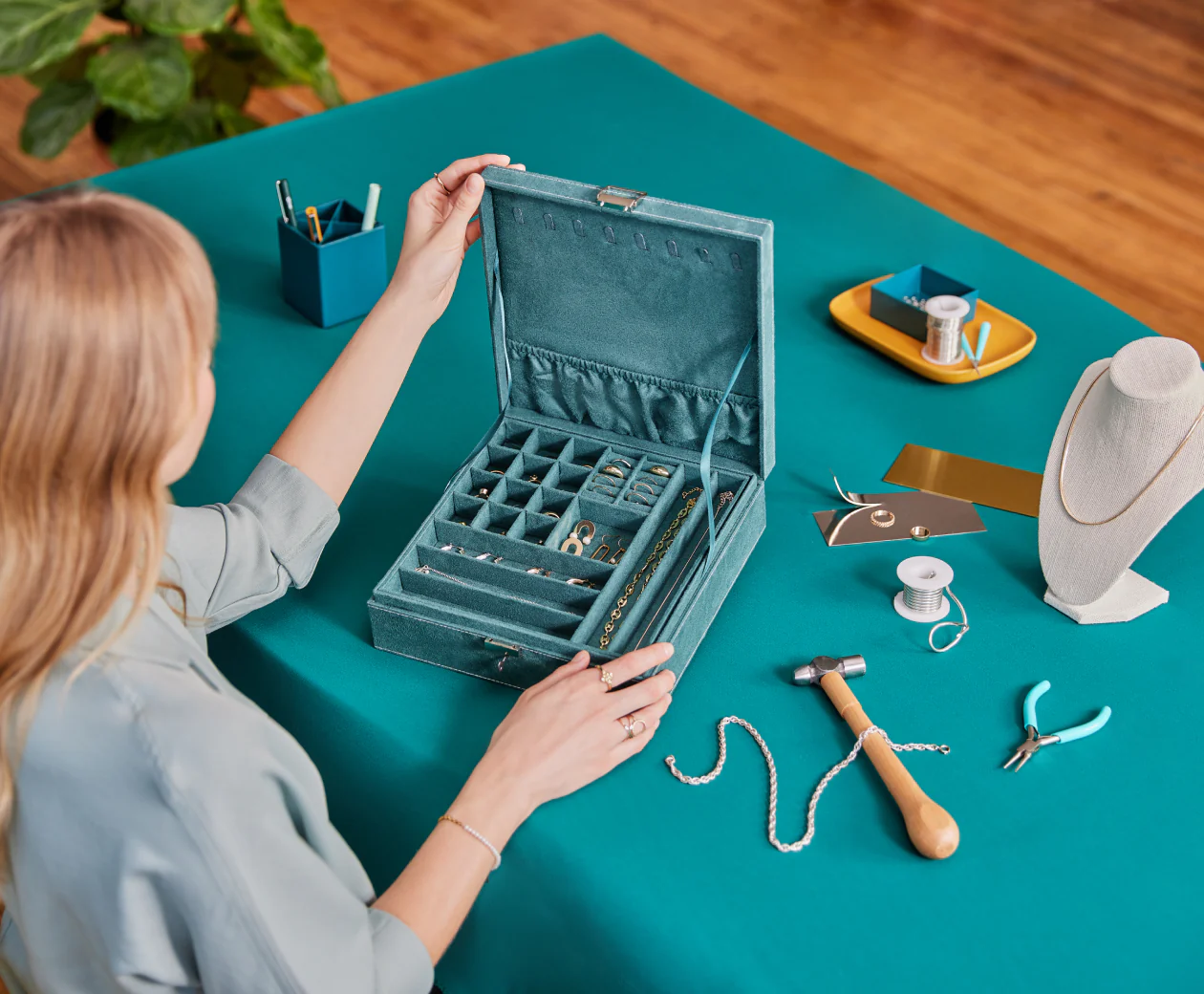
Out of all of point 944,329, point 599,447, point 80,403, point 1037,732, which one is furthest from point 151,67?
point 1037,732

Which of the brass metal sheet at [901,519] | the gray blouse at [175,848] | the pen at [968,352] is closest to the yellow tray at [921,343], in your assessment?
the pen at [968,352]

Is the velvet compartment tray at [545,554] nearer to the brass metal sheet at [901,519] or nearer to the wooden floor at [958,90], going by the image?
the brass metal sheet at [901,519]

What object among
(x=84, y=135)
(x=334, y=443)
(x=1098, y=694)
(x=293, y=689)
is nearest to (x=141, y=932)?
(x=293, y=689)

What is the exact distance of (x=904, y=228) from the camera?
7.41 feet

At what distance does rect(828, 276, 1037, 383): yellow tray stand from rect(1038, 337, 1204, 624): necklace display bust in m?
0.33

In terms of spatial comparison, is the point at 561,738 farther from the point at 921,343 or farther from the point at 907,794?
the point at 921,343

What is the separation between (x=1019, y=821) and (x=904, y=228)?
4.19 ft

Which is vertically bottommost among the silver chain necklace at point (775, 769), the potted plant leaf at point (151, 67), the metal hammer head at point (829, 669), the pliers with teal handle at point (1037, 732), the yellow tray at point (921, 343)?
the potted plant leaf at point (151, 67)

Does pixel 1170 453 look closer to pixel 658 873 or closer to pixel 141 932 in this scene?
pixel 658 873

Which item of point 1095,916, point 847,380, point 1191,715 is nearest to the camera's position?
point 1095,916

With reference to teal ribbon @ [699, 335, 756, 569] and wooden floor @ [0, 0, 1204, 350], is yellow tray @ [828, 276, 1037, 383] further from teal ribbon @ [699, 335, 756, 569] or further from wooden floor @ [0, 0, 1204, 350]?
wooden floor @ [0, 0, 1204, 350]

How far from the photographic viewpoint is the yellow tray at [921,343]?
74.7 inches

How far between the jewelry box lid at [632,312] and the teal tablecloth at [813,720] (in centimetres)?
20

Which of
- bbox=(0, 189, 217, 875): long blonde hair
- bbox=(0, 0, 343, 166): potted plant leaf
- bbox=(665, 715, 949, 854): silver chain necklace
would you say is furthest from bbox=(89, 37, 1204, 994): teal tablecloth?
bbox=(0, 0, 343, 166): potted plant leaf
